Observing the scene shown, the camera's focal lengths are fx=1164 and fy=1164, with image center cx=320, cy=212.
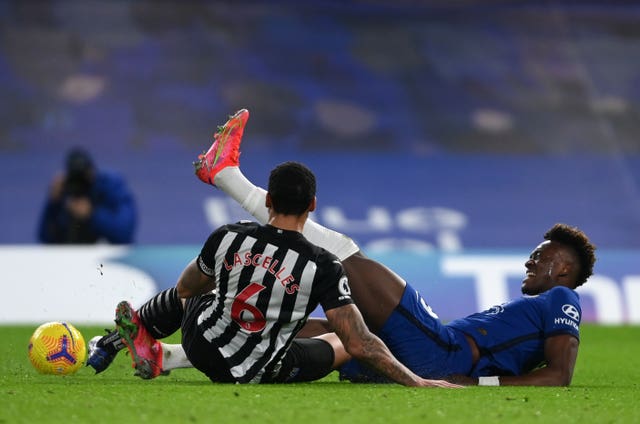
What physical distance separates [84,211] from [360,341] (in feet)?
26.0

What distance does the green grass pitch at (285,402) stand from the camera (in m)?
4.06

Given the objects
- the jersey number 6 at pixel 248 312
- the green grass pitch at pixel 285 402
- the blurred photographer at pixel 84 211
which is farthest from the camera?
the blurred photographer at pixel 84 211

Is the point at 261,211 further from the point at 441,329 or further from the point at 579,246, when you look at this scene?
the point at 579,246

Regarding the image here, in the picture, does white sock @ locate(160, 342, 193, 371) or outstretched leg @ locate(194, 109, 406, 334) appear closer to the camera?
outstretched leg @ locate(194, 109, 406, 334)

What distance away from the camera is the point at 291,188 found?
5.00 m

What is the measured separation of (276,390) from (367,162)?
12.0m

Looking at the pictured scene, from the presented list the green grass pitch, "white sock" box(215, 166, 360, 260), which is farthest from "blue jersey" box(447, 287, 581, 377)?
"white sock" box(215, 166, 360, 260)

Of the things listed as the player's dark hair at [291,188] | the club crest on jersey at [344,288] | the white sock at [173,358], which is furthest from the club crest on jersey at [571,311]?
the white sock at [173,358]

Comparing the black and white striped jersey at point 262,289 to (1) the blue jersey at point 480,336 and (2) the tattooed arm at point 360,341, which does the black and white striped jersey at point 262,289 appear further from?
(1) the blue jersey at point 480,336

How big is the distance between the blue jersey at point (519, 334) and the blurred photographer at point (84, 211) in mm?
7271

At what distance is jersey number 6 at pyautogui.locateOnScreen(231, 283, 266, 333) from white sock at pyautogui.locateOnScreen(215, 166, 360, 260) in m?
0.60

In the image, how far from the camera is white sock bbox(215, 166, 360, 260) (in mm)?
5605

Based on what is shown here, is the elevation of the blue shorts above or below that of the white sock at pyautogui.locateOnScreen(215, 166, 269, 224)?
below

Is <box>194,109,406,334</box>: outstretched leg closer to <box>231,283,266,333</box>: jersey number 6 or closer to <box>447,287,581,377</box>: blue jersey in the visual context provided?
<box>447,287,581,377</box>: blue jersey
